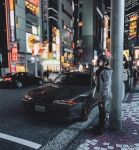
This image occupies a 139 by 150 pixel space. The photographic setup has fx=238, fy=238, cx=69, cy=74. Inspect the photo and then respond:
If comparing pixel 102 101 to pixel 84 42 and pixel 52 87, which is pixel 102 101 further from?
pixel 84 42

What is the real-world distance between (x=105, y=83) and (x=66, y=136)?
1535 mm

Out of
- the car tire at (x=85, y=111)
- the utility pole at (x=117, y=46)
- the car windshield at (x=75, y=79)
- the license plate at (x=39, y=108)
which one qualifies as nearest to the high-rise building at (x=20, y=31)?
the car windshield at (x=75, y=79)

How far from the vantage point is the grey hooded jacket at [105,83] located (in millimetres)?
5328

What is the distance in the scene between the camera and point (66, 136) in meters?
5.54

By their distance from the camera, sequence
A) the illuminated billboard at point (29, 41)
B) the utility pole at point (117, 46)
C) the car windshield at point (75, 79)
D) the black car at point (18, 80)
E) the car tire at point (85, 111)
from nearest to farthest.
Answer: the utility pole at point (117, 46), the car tire at point (85, 111), the car windshield at point (75, 79), the black car at point (18, 80), the illuminated billboard at point (29, 41)

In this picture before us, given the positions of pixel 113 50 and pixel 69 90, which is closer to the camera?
pixel 113 50

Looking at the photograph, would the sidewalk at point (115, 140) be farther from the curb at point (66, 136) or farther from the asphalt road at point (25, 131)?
the asphalt road at point (25, 131)

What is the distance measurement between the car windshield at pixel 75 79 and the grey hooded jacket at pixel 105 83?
2.16 metres

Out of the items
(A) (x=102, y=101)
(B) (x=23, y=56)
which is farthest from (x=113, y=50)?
(B) (x=23, y=56)

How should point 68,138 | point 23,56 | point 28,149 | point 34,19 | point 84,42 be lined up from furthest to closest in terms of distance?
point 84,42 → point 34,19 → point 23,56 → point 68,138 → point 28,149

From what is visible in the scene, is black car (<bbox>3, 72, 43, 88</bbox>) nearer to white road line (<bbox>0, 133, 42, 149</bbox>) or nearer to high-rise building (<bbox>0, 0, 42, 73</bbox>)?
high-rise building (<bbox>0, 0, 42, 73</bbox>)

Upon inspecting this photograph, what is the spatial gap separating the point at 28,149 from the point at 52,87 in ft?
8.77

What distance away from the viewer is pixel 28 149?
4.68 metres

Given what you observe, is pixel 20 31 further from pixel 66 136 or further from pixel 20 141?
pixel 20 141
